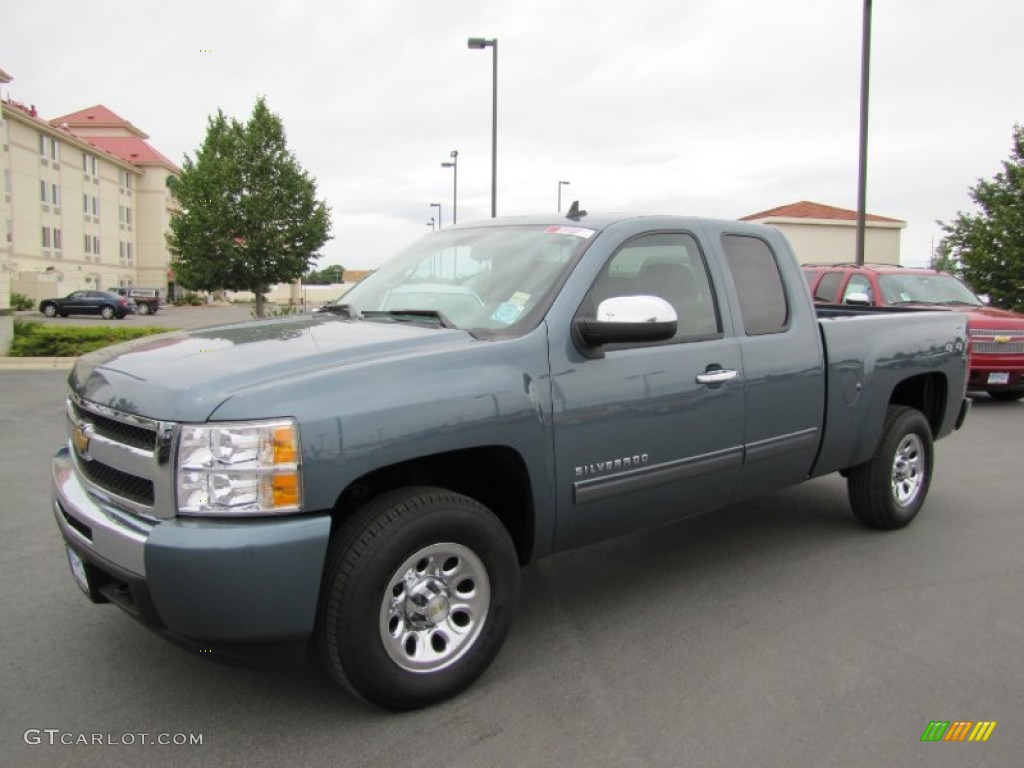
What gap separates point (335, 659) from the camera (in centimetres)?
276

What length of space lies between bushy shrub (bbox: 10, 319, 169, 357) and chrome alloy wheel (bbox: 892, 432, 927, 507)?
12889mm

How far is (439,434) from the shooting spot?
2.90 m

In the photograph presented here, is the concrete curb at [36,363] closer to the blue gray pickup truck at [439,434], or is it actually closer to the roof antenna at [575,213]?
the blue gray pickup truck at [439,434]

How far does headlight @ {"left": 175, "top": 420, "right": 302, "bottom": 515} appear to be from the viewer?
256 centimetres

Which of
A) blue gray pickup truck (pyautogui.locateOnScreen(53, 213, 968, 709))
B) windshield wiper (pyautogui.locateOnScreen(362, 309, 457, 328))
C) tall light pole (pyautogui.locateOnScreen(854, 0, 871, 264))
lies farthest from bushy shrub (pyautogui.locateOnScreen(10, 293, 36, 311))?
blue gray pickup truck (pyautogui.locateOnScreen(53, 213, 968, 709))

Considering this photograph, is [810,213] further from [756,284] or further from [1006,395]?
[756,284]

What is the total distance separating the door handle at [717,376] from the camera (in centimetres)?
378

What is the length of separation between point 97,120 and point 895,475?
285 ft

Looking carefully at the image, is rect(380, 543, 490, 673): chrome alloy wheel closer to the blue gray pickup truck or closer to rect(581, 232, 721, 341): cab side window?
the blue gray pickup truck

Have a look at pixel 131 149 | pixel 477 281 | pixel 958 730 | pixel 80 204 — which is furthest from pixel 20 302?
pixel 958 730

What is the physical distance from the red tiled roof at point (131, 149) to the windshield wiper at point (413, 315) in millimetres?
80052

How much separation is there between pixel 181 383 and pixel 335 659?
1.06m

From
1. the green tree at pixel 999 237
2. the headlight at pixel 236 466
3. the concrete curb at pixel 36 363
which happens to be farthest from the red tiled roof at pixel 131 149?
the headlight at pixel 236 466

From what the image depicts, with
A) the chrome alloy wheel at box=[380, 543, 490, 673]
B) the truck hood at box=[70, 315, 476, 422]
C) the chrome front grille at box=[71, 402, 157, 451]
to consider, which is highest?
the truck hood at box=[70, 315, 476, 422]
